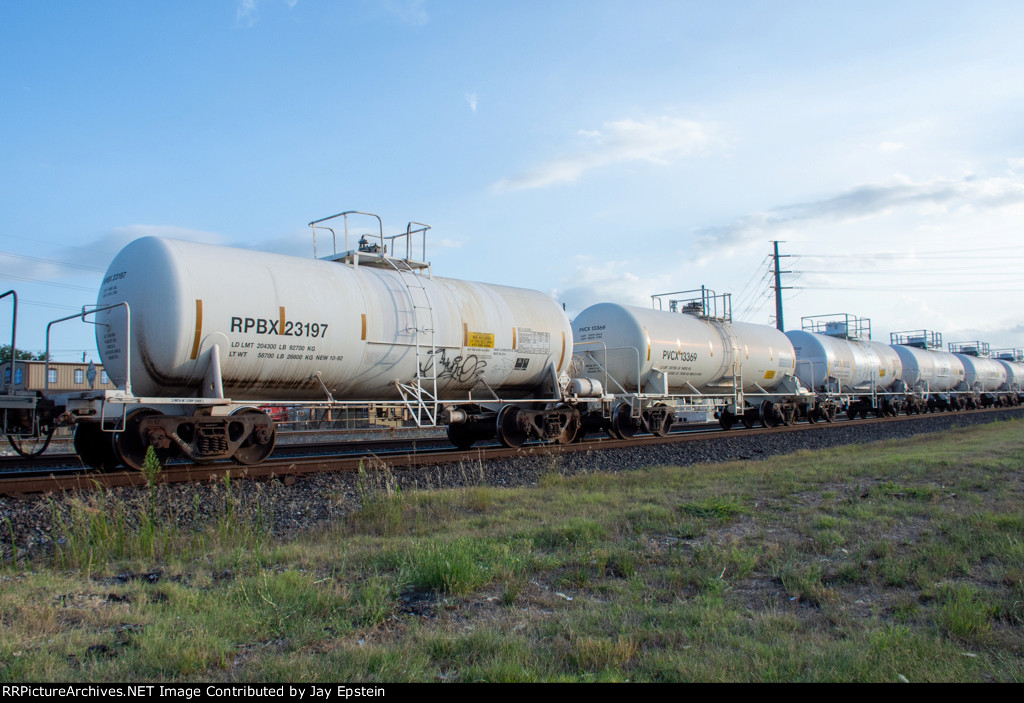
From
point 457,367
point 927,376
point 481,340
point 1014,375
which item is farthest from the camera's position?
point 1014,375

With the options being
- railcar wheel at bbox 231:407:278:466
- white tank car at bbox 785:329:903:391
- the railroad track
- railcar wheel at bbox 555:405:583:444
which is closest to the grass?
the railroad track

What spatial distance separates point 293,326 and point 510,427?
18.8 feet

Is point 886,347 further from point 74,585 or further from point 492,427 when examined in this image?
point 74,585

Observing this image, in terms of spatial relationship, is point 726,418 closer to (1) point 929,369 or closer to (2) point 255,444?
(2) point 255,444

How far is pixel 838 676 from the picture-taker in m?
3.24

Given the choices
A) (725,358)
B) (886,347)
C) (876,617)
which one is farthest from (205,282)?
(886,347)

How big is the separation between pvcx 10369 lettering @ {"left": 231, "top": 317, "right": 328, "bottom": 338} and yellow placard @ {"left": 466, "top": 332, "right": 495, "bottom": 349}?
327cm

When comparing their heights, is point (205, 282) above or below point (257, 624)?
above

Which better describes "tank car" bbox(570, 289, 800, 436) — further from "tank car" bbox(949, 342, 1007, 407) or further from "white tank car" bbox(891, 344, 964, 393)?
"tank car" bbox(949, 342, 1007, 407)

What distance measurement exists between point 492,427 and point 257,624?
37.6ft

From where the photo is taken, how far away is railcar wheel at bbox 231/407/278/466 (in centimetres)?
1096

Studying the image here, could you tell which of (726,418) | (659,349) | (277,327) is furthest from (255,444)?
(726,418)

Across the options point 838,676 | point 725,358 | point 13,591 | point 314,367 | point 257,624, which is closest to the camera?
point 838,676

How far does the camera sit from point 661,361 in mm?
18594
